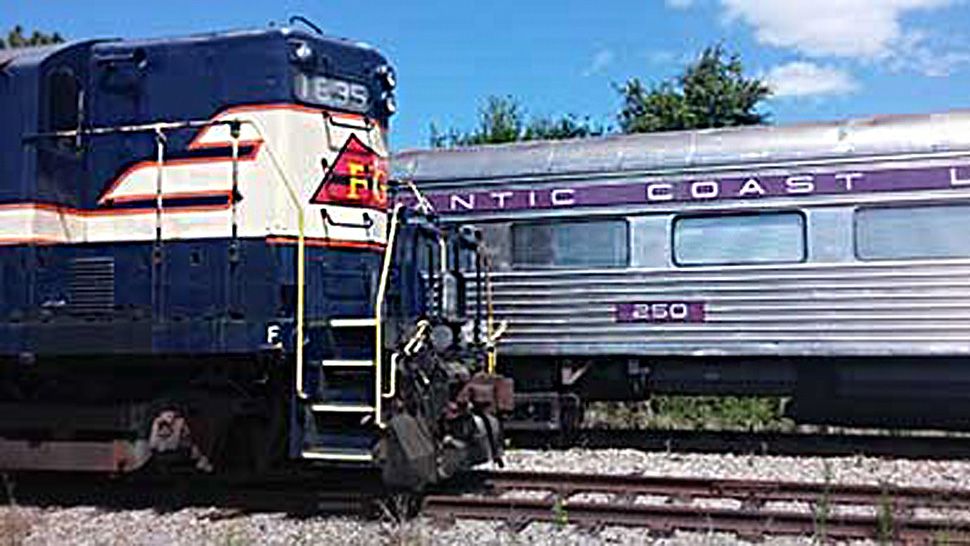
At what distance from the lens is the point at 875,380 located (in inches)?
476

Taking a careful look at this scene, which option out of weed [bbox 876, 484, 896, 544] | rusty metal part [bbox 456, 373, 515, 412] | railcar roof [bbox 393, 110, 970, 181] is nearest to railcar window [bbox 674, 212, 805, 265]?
railcar roof [bbox 393, 110, 970, 181]

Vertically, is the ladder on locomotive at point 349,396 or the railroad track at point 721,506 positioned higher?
the ladder on locomotive at point 349,396

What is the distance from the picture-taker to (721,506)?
8.81 m

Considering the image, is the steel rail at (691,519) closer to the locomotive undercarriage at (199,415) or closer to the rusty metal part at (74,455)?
the locomotive undercarriage at (199,415)

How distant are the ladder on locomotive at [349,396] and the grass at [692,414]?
7.81 meters

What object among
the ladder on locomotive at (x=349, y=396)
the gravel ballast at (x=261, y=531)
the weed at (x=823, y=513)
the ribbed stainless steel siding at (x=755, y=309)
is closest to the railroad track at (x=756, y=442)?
the ribbed stainless steel siding at (x=755, y=309)

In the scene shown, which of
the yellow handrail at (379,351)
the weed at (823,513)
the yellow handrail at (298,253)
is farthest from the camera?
the yellow handrail at (298,253)

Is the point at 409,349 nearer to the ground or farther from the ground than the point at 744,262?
nearer to the ground

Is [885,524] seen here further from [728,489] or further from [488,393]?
[488,393]

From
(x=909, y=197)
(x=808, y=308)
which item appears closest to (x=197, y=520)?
(x=808, y=308)

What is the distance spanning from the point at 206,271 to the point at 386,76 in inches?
92.1

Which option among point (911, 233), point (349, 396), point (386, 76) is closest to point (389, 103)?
point (386, 76)

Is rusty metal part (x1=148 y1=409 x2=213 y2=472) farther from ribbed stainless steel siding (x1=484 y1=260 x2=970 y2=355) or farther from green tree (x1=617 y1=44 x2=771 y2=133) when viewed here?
green tree (x1=617 y1=44 x2=771 y2=133)

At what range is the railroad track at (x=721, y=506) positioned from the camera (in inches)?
307
